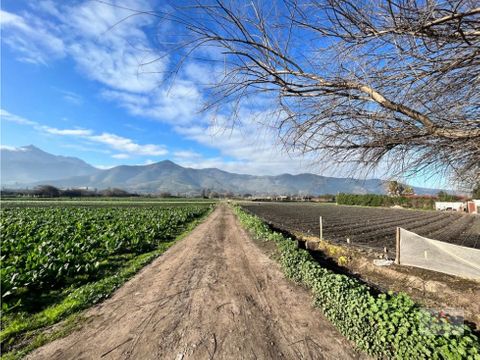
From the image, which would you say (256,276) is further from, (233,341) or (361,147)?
(361,147)

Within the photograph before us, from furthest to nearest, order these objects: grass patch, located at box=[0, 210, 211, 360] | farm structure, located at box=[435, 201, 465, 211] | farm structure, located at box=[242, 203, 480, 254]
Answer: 1. farm structure, located at box=[435, 201, 465, 211]
2. farm structure, located at box=[242, 203, 480, 254]
3. grass patch, located at box=[0, 210, 211, 360]

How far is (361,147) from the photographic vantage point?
11.3ft

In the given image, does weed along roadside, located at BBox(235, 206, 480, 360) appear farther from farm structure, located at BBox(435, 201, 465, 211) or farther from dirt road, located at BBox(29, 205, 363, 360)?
farm structure, located at BBox(435, 201, 465, 211)

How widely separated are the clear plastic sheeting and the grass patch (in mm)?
8391

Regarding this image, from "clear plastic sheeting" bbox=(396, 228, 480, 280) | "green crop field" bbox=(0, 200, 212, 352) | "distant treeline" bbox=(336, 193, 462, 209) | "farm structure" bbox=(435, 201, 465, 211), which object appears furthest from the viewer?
"distant treeline" bbox=(336, 193, 462, 209)

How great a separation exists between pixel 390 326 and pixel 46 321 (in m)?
6.20

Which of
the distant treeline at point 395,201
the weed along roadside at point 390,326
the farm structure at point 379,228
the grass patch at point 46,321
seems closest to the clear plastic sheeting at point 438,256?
the weed along roadside at point 390,326

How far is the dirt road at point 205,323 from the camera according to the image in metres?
4.06

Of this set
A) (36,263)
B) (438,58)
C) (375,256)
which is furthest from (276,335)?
(36,263)

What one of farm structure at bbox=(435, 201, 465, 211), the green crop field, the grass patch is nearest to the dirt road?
the grass patch

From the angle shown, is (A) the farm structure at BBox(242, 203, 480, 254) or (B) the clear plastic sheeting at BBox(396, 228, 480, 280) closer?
(B) the clear plastic sheeting at BBox(396, 228, 480, 280)

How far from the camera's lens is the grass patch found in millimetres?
4402

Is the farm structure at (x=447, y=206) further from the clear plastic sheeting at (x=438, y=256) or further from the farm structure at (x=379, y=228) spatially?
the clear plastic sheeting at (x=438, y=256)

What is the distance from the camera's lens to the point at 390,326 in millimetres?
3693
